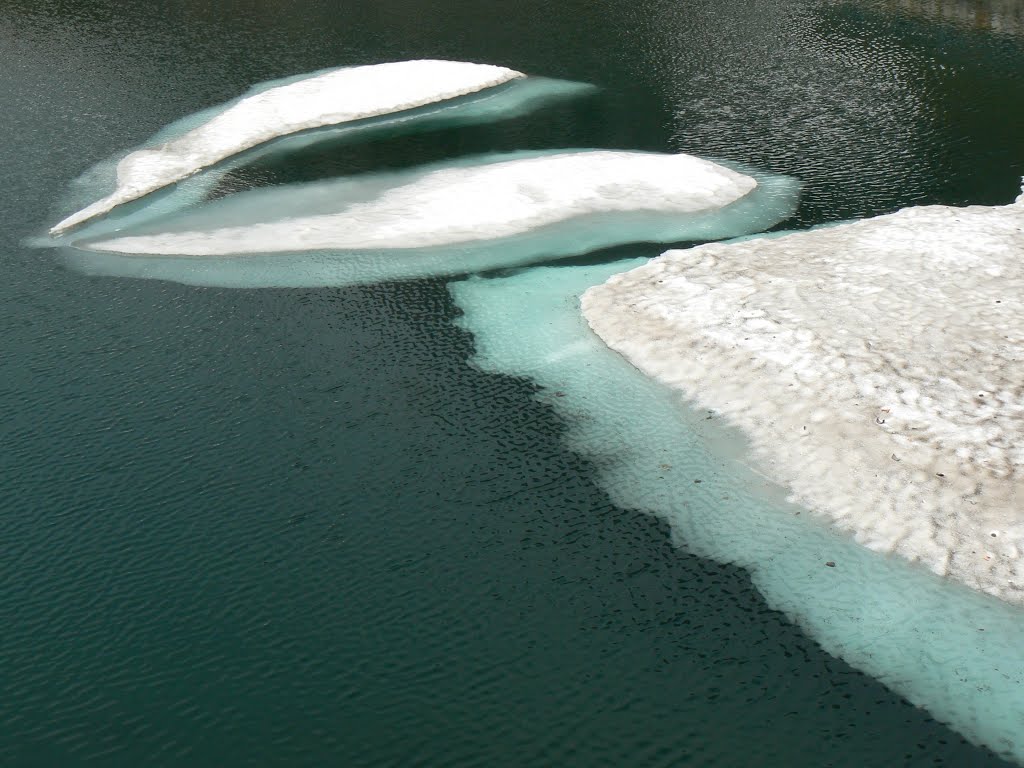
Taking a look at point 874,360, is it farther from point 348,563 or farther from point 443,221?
point 443,221

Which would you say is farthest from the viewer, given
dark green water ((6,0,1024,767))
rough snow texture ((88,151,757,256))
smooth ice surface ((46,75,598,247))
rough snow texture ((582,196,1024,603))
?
smooth ice surface ((46,75,598,247))

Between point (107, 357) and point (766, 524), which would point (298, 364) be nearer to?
point (107, 357)

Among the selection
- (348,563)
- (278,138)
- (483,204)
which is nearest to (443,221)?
(483,204)

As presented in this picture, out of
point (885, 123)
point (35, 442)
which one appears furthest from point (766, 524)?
point (885, 123)

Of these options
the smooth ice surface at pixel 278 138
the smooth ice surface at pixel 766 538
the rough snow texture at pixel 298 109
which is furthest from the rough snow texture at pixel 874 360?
the rough snow texture at pixel 298 109

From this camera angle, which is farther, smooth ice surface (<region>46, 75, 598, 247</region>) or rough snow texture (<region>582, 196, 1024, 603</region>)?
smooth ice surface (<region>46, 75, 598, 247</region>)

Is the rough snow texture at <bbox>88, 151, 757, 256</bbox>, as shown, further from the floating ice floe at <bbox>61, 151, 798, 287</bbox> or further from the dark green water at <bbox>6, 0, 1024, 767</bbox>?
the dark green water at <bbox>6, 0, 1024, 767</bbox>

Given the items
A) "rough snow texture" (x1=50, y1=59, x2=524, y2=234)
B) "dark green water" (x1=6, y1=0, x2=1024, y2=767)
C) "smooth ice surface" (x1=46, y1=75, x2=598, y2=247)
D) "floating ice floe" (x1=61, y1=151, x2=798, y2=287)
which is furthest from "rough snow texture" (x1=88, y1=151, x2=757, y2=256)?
"rough snow texture" (x1=50, y1=59, x2=524, y2=234)
